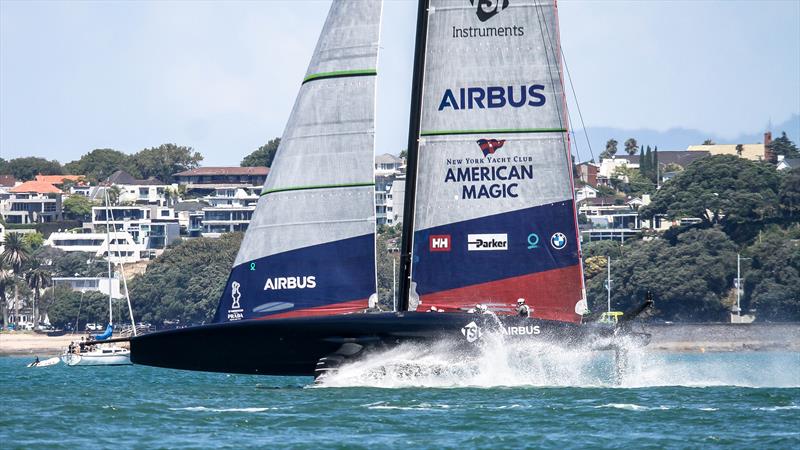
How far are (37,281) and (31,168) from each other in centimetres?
7567

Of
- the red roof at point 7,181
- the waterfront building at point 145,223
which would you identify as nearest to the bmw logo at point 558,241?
the waterfront building at point 145,223

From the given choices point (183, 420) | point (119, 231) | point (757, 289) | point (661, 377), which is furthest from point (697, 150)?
point (183, 420)

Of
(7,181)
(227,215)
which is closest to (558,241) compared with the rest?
(227,215)

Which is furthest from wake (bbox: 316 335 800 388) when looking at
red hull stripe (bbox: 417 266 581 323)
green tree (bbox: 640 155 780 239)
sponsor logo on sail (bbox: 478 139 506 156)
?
green tree (bbox: 640 155 780 239)

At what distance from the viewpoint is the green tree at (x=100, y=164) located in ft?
571

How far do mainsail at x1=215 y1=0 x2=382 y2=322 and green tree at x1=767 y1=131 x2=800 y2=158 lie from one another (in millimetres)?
118156

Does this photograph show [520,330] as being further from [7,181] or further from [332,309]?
[7,181]

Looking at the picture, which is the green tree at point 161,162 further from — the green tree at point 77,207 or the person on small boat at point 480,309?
the person on small boat at point 480,309

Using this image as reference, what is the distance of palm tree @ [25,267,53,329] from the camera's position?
108188 millimetres

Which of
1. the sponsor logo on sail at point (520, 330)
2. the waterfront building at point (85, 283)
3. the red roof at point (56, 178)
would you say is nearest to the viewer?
the sponsor logo on sail at point (520, 330)

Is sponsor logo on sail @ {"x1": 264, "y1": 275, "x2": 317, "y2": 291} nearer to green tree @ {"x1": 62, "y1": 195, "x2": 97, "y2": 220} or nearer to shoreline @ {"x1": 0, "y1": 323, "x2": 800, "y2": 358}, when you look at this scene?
shoreline @ {"x1": 0, "y1": 323, "x2": 800, "y2": 358}

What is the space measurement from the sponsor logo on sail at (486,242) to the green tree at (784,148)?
385 ft

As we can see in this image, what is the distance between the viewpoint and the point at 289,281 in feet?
87.7

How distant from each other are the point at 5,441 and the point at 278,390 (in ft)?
25.5
